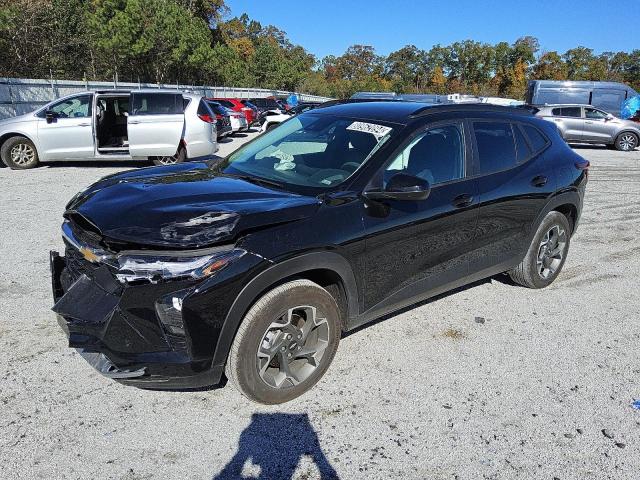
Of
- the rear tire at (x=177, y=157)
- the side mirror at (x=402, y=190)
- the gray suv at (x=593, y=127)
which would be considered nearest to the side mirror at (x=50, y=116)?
the rear tire at (x=177, y=157)

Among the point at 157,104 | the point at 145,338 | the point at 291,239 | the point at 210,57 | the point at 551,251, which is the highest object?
the point at 210,57

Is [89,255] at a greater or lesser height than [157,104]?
lesser

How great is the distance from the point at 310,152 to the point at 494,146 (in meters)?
1.56

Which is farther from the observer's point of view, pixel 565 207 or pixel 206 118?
pixel 206 118

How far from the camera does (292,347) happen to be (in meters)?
3.01

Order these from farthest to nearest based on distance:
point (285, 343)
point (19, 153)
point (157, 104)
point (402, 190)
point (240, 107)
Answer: point (240, 107), point (157, 104), point (19, 153), point (402, 190), point (285, 343)

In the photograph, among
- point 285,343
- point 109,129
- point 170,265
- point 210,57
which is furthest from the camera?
point 210,57

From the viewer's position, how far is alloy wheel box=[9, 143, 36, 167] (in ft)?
35.4

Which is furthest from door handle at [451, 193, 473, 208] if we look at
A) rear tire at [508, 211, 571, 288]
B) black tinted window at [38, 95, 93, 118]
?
black tinted window at [38, 95, 93, 118]

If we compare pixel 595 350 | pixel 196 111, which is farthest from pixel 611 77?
pixel 595 350

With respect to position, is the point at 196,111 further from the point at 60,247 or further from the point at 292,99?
the point at 292,99

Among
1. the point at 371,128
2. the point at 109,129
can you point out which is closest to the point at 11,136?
the point at 109,129

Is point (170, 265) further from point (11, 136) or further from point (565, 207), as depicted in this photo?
point (11, 136)

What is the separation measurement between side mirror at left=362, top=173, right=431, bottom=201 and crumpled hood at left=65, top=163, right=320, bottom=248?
1.31 feet
